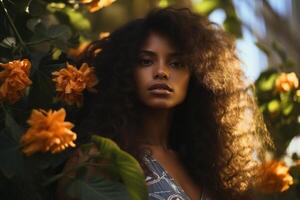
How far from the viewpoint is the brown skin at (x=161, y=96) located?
81.3 inches

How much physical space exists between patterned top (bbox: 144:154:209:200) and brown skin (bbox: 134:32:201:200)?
4 centimetres

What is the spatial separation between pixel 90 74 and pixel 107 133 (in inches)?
5.7

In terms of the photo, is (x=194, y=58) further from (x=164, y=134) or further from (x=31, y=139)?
(x=31, y=139)

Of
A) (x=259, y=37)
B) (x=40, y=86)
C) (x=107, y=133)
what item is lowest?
(x=259, y=37)

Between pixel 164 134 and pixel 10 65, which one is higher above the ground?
pixel 10 65

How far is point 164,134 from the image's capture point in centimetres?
221

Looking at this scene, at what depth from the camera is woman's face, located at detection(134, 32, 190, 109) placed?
2.06m

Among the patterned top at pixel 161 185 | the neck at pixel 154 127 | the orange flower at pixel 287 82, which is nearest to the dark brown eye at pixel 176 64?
the neck at pixel 154 127

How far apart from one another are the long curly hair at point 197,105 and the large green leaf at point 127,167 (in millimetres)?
294

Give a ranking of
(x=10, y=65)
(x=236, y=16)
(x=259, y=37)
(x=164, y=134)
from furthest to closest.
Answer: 1. (x=259, y=37)
2. (x=236, y=16)
3. (x=164, y=134)
4. (x=10, y=65)

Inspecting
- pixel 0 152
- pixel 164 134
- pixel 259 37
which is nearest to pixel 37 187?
pixel 0 152

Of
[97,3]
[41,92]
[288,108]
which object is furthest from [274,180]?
[41,92]

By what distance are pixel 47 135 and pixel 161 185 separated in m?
0.46

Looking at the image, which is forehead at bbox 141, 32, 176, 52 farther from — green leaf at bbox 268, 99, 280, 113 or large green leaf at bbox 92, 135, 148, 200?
green leaf at bbox 268, 99, 280, 113
